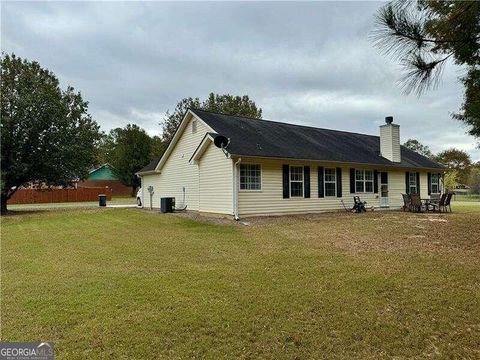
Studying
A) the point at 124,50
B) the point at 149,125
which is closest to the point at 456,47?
the point at 124,50

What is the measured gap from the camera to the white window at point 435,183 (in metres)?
21.6

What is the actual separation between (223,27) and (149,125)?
39.1 metres

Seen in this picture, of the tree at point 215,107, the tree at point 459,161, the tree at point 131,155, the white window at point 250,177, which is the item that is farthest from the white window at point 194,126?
the tree at point 459,161

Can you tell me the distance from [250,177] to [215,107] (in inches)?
1299

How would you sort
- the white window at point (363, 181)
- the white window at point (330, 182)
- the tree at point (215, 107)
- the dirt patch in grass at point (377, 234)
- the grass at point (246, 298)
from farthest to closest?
the tree at point (215, 107) < the white window at point (363, 181) < the white window at point (330, 182) < the dirt patch in grass at point (377, 234) < the grass at point (246, 298)

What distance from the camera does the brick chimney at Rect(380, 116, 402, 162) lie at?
19.3 meters

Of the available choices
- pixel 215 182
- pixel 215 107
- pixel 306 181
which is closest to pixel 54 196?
pixel 215 107

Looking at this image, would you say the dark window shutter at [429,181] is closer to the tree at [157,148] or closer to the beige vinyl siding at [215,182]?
the beige vinyl siding at [215,182]

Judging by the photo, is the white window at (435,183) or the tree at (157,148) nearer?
the white window at (435,183)

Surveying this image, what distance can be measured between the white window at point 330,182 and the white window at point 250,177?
3834mm

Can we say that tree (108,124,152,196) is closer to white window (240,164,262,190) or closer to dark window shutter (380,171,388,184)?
white window (240,164,262,190)

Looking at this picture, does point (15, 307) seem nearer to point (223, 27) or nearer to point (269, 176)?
point (223, 27)

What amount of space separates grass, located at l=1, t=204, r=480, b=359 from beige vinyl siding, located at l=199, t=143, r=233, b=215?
5.37 metres

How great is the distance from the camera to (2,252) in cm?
795
